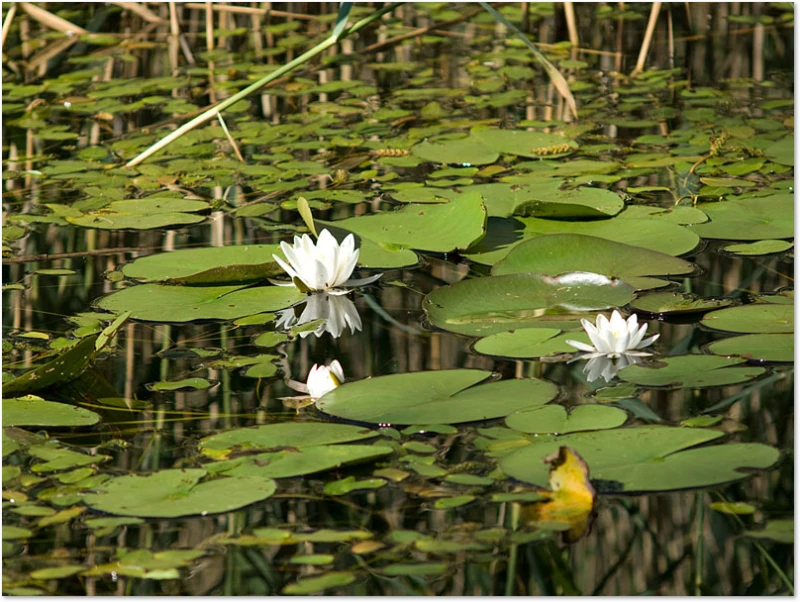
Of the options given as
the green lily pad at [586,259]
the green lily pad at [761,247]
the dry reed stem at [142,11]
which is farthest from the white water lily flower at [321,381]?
the dry reed stem at [142,11]

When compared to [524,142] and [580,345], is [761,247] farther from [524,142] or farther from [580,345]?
[524,142]

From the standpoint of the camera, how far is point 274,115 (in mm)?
5320

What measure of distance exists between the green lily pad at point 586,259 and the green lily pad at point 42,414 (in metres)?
1.34

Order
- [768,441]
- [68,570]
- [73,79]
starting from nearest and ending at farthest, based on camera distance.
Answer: [68,570] < [768,441] < [73,79]

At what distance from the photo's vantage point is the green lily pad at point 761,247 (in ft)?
10.8

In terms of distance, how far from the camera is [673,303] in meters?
2.94

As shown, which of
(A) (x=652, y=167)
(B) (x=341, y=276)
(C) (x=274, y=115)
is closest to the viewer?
(B) (x=341, y=276)

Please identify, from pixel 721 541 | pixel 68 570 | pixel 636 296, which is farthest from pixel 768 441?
pixel 68 570

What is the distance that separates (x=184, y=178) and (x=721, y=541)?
3042 mm

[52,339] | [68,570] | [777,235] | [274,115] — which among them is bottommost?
[68,570]

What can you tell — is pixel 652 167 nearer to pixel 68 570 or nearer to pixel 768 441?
pixel 768 441

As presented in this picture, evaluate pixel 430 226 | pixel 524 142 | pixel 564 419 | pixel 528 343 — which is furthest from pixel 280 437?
pixel 524 142

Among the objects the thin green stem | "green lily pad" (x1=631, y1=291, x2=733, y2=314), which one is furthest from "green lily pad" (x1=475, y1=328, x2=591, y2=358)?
the thin green stem

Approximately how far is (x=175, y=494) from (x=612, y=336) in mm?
1157
